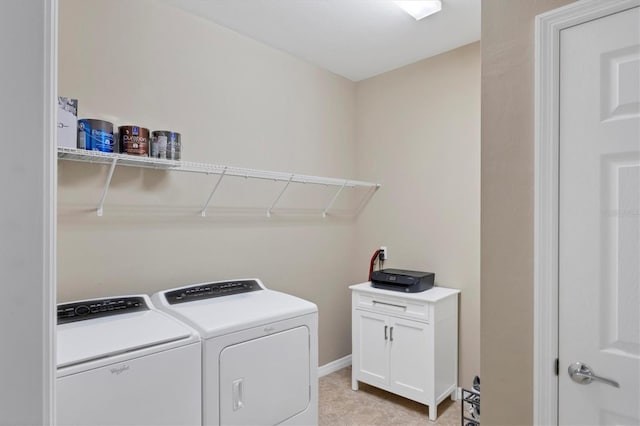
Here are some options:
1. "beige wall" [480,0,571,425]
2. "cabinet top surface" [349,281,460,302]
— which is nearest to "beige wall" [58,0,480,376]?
"cabinet top surface" [349,281,460,302]

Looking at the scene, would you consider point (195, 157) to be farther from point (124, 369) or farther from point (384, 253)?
point (384, 253)

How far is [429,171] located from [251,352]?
207 cm

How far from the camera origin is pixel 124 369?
4.85 feet

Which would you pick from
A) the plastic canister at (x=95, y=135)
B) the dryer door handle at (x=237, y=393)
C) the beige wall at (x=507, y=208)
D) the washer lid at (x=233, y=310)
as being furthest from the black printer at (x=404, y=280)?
the plastic canister at (x=95, y=135)

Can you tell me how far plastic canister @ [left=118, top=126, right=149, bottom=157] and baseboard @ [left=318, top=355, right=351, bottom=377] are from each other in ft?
7.74

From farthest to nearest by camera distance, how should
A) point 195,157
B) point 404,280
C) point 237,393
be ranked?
point 404,280 → point 195,157 → point 237,393

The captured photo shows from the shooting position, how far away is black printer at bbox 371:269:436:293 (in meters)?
2.78

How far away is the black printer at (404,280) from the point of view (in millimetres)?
2775

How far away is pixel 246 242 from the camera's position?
2756 mm

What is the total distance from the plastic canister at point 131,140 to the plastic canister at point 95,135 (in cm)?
6
